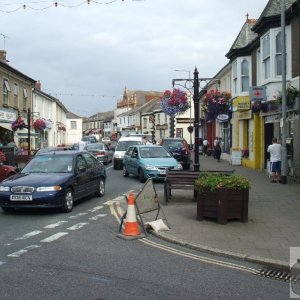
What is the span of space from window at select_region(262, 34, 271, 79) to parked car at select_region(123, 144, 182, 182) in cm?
577

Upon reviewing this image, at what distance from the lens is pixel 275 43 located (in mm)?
19938

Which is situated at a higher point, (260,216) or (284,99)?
(284,99)

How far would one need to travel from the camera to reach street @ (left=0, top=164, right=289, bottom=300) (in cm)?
549

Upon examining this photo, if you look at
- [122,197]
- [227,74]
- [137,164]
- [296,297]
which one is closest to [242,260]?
[296,297]

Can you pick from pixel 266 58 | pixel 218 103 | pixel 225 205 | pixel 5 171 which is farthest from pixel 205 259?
pixel 218 103

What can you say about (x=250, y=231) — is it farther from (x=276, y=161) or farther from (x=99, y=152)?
(x=99, y=152)

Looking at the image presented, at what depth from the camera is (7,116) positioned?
102 ft

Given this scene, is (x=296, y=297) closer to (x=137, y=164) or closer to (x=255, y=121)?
(x=137, y=164)

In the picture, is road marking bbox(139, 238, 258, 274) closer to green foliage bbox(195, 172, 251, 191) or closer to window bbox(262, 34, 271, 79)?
green foliage bbox(195, 172, 251, 191)

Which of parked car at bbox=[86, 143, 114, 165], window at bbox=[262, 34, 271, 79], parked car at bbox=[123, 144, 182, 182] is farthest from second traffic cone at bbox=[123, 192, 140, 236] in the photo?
parked car at bbox=[86, 143, 114, 165]

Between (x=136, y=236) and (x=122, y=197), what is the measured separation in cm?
594

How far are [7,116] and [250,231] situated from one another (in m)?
25.0

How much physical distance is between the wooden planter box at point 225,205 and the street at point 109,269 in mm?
1811

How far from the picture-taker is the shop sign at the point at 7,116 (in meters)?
30.1
